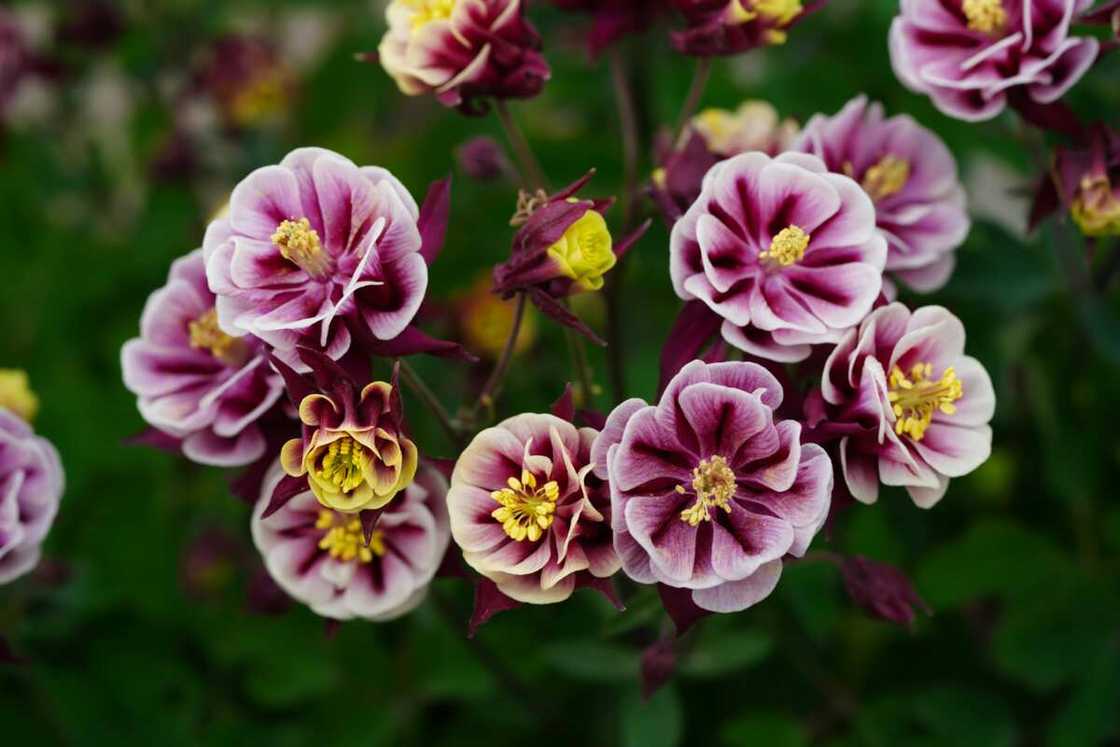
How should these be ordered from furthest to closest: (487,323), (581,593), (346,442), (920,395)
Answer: (487,323)
(581,593)
(920,395)
(346,442)

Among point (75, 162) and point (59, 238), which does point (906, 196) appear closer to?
point (59, 238)

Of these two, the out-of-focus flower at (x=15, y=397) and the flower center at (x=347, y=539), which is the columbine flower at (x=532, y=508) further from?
the out-of-focus flower at (x=15, y=397)

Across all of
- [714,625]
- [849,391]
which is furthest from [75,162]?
[849,391]

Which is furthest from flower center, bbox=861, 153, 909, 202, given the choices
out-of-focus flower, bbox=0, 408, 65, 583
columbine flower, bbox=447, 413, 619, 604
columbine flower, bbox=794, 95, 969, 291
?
out-of-focus flower, bbox=0, 408, 65, 583

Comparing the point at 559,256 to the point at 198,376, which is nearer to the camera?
the point at 559,256

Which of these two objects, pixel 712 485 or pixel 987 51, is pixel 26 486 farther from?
pixel 987 51

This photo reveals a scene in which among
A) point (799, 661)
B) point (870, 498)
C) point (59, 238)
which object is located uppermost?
point (870, 498)

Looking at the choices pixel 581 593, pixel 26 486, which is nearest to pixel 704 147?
pixel 581 593
